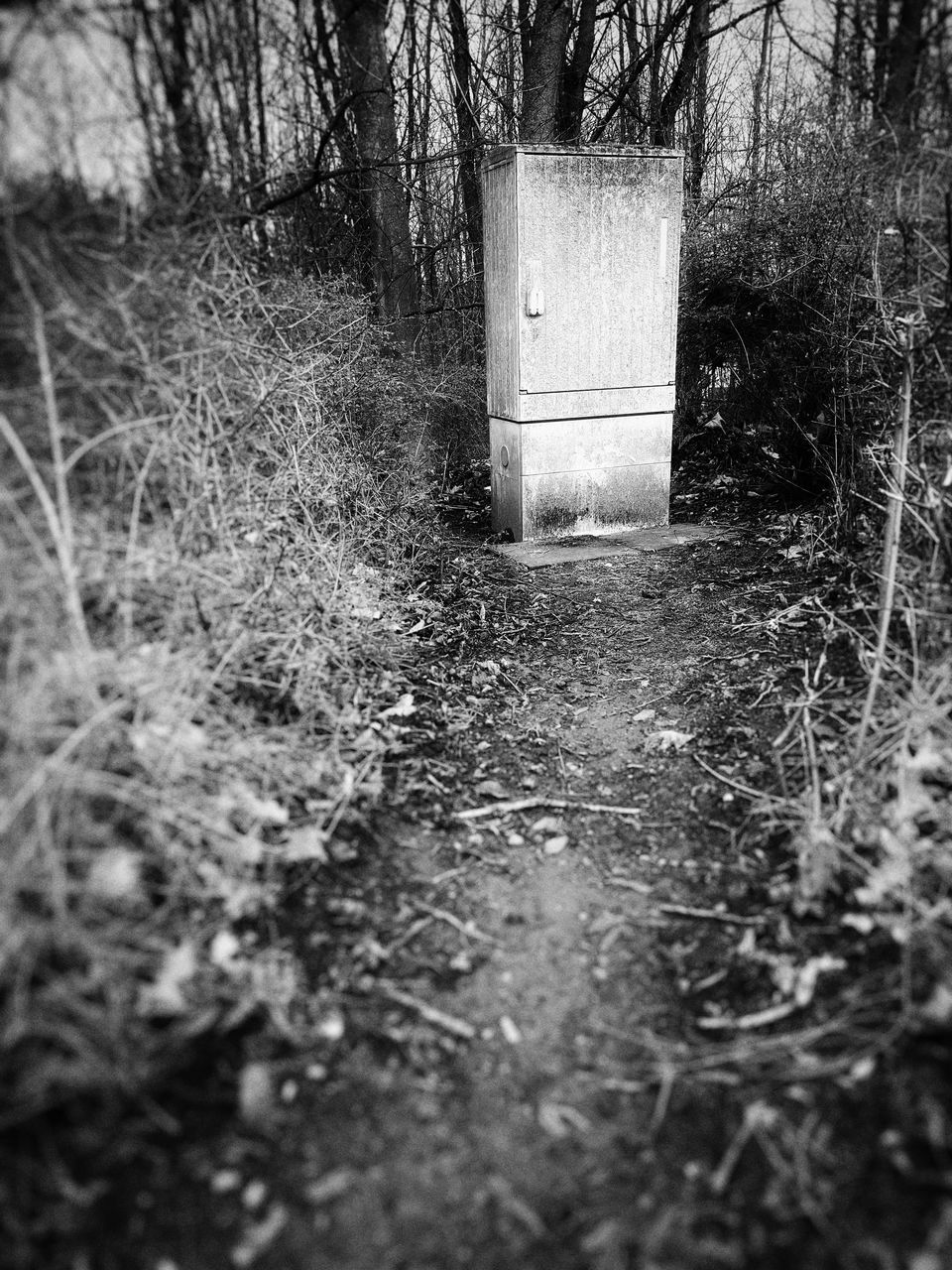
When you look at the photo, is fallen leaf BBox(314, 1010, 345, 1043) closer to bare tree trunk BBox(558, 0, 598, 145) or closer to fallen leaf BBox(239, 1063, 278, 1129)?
fallen leaf BBox(239, 1063, 278, 1129)

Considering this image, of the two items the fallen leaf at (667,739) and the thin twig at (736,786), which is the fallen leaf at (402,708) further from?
the thin twig at (736,786)

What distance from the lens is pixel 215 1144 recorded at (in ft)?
6.15

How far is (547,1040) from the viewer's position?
2311mm

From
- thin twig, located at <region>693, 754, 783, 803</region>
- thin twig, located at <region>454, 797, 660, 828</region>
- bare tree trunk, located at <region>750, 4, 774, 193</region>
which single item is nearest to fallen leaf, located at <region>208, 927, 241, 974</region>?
thin twig, located at <region>454, 797, 660, 828</region>

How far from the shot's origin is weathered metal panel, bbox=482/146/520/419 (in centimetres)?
593

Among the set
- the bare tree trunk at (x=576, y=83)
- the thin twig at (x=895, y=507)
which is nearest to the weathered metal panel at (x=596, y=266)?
the thin twig at (x=895, y=507)

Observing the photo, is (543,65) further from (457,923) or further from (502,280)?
(457,923)

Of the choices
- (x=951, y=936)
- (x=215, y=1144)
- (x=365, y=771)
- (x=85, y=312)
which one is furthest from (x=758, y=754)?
(x=85, y=312)

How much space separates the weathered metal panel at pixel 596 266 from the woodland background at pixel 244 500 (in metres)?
1.00

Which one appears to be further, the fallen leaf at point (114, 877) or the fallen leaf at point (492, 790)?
the fallen leaf at point (492, 790)

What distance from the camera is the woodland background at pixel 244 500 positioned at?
2.03m

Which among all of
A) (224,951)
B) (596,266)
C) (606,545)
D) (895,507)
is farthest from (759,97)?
(224,951)

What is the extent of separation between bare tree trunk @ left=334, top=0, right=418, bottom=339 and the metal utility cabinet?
1.19 m

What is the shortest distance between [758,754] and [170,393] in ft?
8.96
